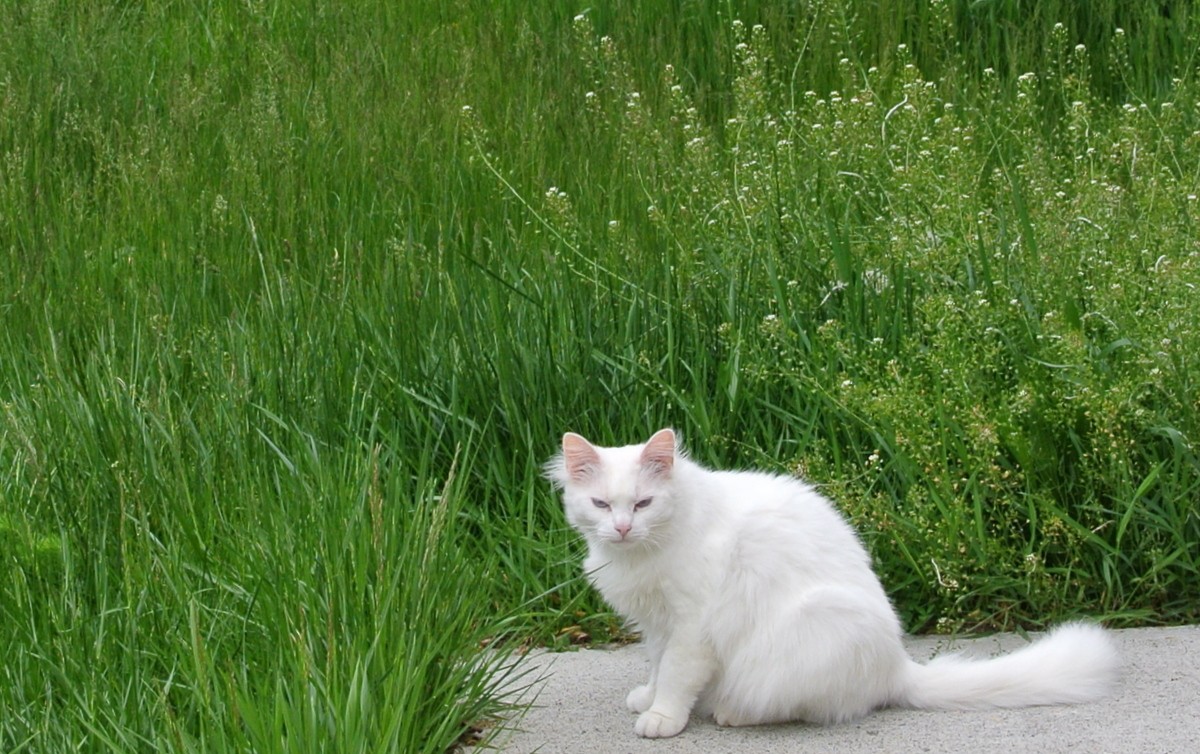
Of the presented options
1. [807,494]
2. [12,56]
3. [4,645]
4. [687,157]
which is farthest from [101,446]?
[12,56]

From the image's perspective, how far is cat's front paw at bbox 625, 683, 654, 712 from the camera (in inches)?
149

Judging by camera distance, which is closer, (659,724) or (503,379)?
(659,724)

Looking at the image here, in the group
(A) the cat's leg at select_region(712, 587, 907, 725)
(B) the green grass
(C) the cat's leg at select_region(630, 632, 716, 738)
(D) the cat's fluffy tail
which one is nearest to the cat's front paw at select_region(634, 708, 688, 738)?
(C) the cat's leg at select_region(630, 632, 716, 738)

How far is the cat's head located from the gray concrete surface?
1.23ft

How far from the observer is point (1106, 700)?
3.73 metres

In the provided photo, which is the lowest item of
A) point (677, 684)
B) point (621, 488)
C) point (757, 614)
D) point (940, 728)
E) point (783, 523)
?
point (940, 728)

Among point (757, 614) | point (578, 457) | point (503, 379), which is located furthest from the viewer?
point (503, 379)

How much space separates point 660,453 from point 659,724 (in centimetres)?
60

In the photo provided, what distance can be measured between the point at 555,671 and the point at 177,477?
1053 millimetres

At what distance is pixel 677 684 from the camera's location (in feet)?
12.0

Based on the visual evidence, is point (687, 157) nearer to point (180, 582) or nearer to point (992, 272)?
point (992, 272)

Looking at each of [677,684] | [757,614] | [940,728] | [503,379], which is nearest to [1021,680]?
[940,728]

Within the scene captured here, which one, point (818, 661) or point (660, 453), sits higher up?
point (660, 453)

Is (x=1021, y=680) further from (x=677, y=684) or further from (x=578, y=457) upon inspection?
(x=578, y=457)
